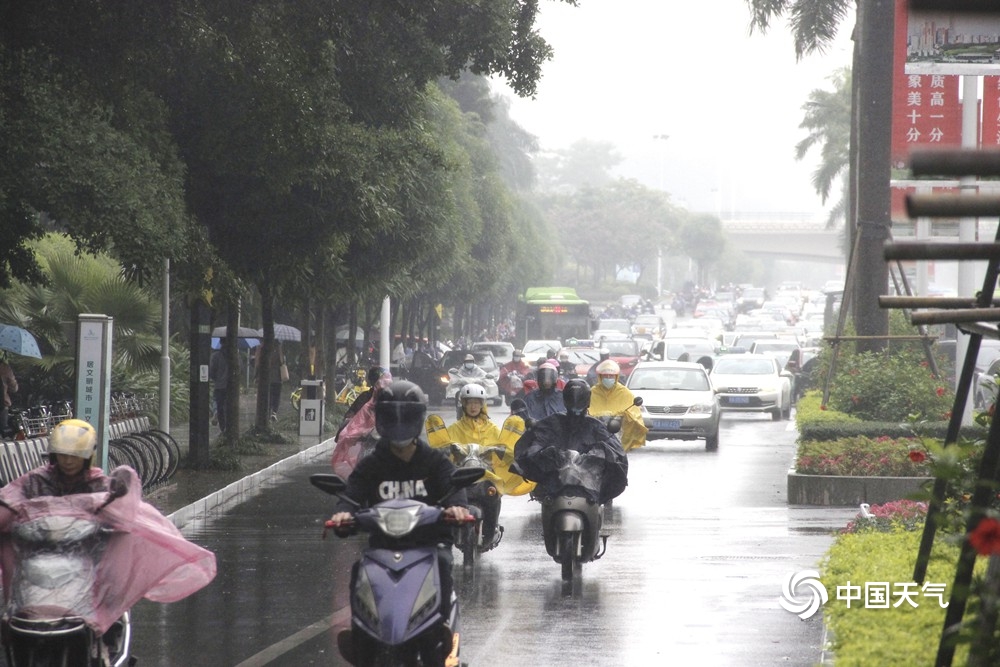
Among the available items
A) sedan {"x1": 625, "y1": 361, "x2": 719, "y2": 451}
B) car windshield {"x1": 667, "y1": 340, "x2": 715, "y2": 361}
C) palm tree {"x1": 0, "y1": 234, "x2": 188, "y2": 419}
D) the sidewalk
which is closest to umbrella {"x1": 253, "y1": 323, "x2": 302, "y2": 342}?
the sidewalk

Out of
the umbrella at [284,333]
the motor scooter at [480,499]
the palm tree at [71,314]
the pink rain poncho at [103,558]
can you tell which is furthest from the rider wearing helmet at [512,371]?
the pink rain poncho at [103,558]

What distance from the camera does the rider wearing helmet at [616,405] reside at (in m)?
17.6

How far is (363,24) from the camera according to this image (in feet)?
68.1

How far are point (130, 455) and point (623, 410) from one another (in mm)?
5598

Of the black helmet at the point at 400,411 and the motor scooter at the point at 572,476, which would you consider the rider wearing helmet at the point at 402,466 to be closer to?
the black helmet at the point at 400,411

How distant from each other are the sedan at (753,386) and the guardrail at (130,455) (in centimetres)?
1857

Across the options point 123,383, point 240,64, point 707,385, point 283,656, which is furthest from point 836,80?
point 283,656

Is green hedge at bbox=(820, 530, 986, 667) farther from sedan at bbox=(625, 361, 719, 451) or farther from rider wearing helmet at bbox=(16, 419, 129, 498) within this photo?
sedan at bbox=(625, 361, 719, 451)

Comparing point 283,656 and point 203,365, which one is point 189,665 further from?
point 203,365

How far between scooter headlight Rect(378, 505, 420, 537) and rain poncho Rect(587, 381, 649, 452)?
1064cm

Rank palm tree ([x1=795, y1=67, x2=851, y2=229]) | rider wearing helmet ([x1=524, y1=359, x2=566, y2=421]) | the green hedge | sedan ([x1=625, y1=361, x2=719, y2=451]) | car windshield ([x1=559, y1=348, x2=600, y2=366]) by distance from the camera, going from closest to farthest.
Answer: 1. the green hedge
2. rider wearing helmet ([x1=524, y1=359, x2=566, y2=421])
3. sedan ([x1=625, y1=361, x2=719, y2=451])
4. car windshield ([x1=559, y1=348, x2=600, y2=366])
5. palm tree ([x1=795, y1=67, x2=851, y2=229])

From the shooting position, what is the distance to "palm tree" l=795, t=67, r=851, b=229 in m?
70.5

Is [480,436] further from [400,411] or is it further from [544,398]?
[400,411]

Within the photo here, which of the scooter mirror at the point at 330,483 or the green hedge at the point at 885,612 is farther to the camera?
the scooter mirror at the point at 330,483
